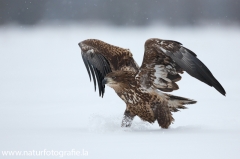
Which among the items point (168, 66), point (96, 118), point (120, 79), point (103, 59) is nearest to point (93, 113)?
point (103, 59)

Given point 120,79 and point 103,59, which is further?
point 103,59

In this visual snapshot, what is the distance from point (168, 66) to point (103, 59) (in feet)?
3.70

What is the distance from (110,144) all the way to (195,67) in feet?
5.81

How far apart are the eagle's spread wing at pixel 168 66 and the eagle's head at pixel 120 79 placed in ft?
0.41

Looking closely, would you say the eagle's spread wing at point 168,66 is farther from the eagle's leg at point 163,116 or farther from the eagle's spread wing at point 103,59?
the eagle's spread wing at point 103,59

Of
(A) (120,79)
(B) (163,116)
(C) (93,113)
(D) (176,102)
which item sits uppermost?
(A) (120,79)

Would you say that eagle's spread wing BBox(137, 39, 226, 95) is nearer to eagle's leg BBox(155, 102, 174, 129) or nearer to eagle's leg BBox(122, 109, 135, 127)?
eagle's leg BBox(155, 102, 174, 129)

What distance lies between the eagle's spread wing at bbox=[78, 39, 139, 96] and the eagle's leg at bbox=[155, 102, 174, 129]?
0.66 meters

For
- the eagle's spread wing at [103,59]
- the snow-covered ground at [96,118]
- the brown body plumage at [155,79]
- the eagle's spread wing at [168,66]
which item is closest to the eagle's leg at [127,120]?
the brown body plumage at [155,79]

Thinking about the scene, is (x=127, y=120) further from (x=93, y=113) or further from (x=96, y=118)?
(x=93, y=113)

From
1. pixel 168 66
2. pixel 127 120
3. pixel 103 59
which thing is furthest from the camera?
pixel 103 59

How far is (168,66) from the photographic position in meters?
8.02

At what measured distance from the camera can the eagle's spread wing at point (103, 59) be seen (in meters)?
8.45

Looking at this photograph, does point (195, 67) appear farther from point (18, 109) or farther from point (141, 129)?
point (18, 109)
